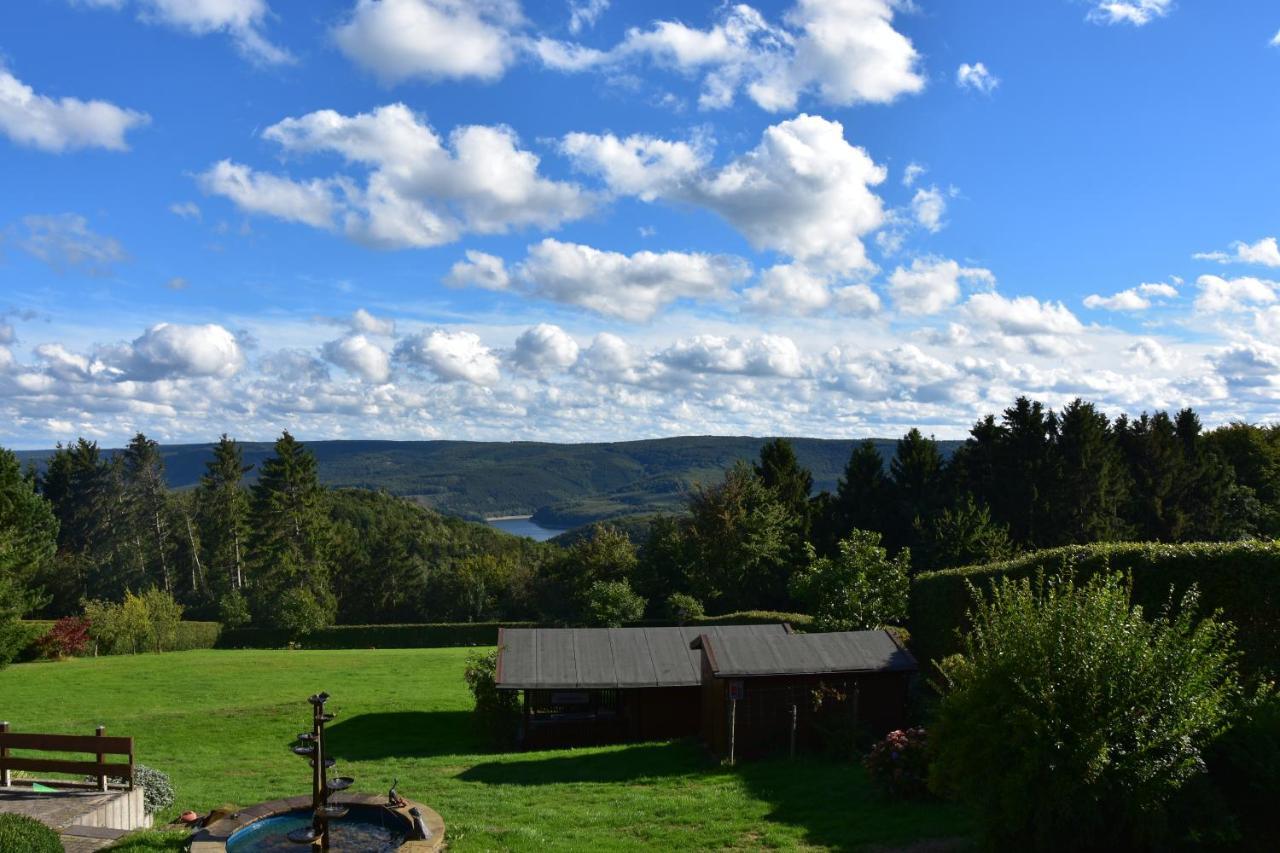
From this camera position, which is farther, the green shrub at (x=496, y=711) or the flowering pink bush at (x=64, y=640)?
the flowering pink bush at (x=64, y=640)

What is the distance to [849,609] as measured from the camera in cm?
2744

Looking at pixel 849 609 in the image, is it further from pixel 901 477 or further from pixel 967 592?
pixel 901 477

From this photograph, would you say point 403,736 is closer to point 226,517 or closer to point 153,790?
point 153,790

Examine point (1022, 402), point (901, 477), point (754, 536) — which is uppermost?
point (1022, 402)

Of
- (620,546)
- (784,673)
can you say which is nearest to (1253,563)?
(784,673)

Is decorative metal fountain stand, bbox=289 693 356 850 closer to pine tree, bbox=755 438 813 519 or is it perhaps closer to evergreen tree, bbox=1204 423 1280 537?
pine tree, bbox=755 438 813 519

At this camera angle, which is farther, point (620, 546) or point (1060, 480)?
point (620, 546)

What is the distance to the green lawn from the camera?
476 inches

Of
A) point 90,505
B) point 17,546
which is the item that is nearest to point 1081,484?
point 17,546

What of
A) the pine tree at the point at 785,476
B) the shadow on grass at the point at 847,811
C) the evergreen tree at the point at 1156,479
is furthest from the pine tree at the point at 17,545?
the evergreen tree at the point at 1156,479

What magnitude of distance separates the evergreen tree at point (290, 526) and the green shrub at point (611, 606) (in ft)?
86.1

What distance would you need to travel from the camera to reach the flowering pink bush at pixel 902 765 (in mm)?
13312

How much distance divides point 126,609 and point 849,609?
39456 millimetres

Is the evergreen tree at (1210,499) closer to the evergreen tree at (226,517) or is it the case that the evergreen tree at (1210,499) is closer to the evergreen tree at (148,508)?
the evergreen tree at (226,517)
